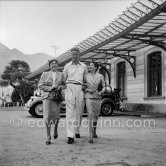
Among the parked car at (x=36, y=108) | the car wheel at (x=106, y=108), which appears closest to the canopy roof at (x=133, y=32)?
the car wheel at (x=106, y=108)

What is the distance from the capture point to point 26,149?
5.36 metres

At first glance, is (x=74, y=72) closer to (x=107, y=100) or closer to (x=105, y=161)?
(x=105, y=161)

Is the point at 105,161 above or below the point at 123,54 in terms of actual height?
below

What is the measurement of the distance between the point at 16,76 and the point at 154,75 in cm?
3260

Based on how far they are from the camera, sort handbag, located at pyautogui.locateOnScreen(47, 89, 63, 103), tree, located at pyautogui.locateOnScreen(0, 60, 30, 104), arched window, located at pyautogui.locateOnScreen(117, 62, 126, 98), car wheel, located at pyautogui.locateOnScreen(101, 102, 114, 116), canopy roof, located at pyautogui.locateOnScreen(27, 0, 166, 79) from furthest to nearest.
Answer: tree, located at pyautogui.locateOnScreen(0, 60, 30, 104)
arched window, located at pyautogui.locateOnScreen(117, 62, 126, 98)
car wheel, located at pyautogui.locateOnScreen(101, 102, 114, 116)
canopy roof, located at pyautogui.locateOnScreen(27, 0, 166, 79)
handbag, located at pyautogui.locateOnScreen(47, 89, 63, 103)

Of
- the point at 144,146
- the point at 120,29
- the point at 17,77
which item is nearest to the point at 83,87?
the point at 144,146

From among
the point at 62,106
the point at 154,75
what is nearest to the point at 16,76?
the point at 154,75

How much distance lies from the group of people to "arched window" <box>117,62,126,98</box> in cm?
1318

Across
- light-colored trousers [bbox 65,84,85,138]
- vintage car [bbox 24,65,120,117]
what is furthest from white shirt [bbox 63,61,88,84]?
vintage car [bbox 24,65,120,117]

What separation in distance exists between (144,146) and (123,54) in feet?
43.8

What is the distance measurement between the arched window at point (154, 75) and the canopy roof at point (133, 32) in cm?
90

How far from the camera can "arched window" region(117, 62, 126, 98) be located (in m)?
19.9

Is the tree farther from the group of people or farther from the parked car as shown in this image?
the group of people

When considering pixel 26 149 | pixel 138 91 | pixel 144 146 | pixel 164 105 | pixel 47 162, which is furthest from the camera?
pixel 138 91
